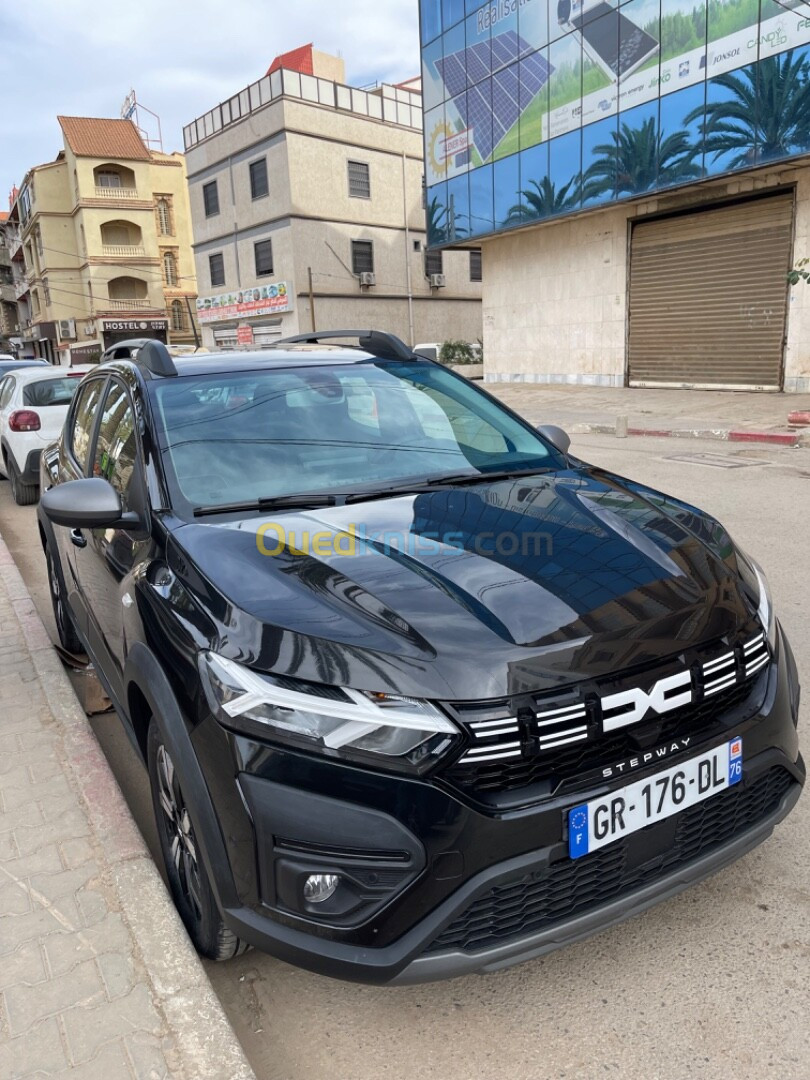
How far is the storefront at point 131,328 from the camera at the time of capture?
5050 centimetres

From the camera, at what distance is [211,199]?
129 ft

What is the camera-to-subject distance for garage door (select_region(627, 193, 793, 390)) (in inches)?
707

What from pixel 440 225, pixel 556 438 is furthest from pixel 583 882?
pixel 440 225

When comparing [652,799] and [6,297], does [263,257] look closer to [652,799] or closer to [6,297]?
[652,799]

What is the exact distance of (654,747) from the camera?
76.4 inches

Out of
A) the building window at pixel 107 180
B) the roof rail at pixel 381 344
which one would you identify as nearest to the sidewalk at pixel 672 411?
the roof rail at pixel 381 344

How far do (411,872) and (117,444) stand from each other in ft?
7.12

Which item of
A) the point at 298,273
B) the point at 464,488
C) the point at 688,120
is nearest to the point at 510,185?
the point at 688,120

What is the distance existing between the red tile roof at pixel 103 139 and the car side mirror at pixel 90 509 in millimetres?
54999

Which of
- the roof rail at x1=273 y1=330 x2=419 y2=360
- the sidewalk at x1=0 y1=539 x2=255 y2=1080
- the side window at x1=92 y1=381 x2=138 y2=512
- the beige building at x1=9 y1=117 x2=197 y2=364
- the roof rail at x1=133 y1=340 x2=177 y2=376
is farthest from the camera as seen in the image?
the beige building at x1=9 y1=117 x2=197 y2=364

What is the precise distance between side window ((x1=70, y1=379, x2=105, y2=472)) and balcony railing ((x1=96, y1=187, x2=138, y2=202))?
173ft

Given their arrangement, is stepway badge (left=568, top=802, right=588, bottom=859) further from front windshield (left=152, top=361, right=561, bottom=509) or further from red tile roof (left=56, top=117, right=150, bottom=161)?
red tile roof (left=56, top=117, right=150, bottom=161)

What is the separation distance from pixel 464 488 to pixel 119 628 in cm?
125

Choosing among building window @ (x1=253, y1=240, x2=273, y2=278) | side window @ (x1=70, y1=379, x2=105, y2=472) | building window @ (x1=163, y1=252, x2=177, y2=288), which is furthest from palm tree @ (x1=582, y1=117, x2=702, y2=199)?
building window @ (x1=163, y1=252, x2=177, y2=288)
